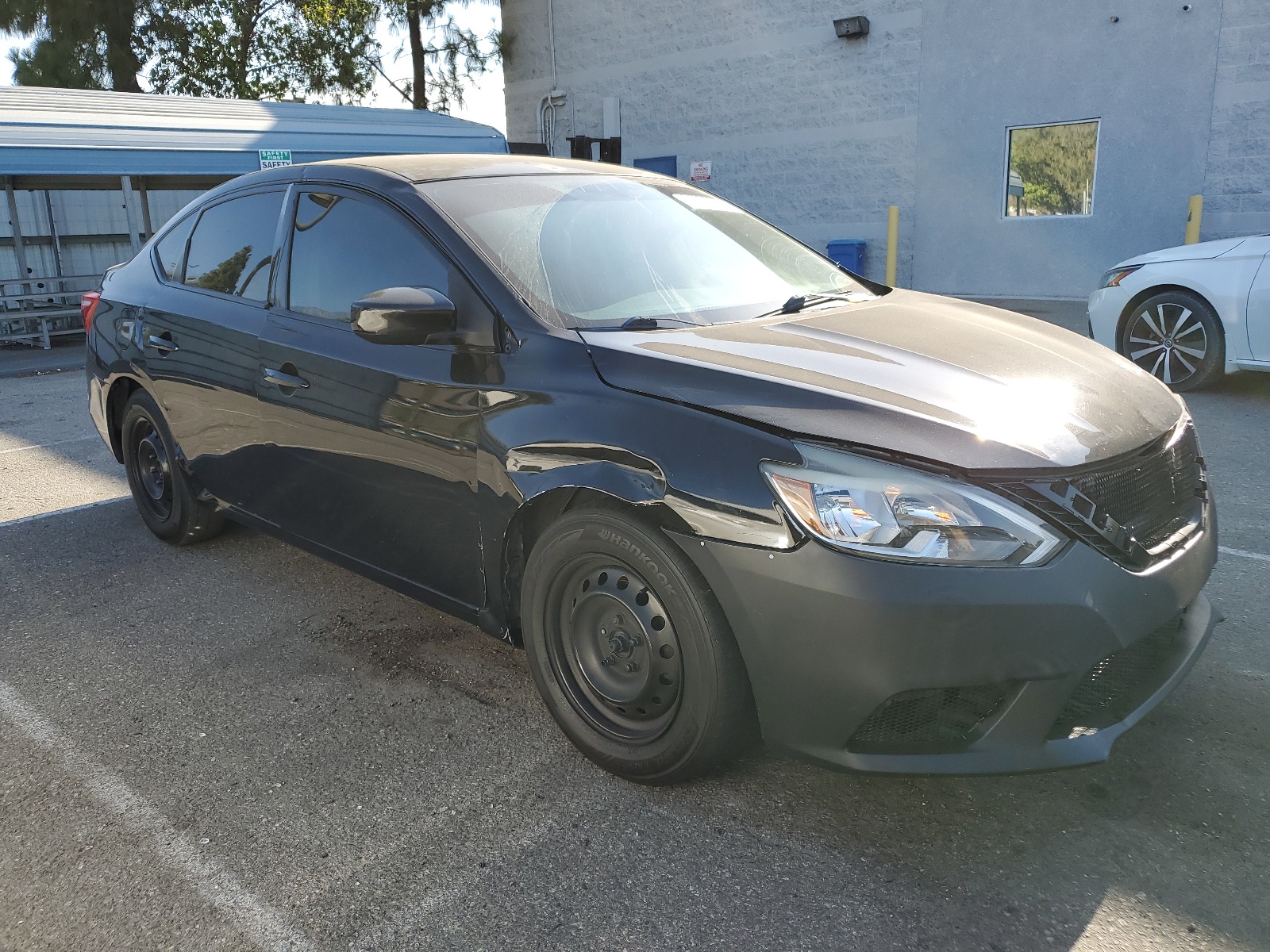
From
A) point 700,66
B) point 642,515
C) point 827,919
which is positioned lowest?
point 827,919

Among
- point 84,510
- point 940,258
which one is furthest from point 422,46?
point 84,510

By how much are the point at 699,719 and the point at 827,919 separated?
512 millimetres

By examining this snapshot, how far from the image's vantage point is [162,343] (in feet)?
14.2

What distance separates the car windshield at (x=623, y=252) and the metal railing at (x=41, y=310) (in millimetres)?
10434

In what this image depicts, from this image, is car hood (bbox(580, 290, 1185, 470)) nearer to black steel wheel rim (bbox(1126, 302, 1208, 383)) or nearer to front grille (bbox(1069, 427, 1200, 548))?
front grille (bbox(1069, 427, 1200, 548))

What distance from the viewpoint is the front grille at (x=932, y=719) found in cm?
223

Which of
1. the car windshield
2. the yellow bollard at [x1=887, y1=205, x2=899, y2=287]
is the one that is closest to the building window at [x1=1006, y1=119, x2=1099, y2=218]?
the yellow bollard at [x1=887, y1=205, x2=899, y2=287]

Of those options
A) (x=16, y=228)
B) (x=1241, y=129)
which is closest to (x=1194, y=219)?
(x=1241, y=129)

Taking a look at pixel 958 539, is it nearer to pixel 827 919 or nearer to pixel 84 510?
pixel 827 919

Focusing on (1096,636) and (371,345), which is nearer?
(1096,636)

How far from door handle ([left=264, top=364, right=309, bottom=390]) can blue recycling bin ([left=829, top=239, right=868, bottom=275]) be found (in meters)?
14.0

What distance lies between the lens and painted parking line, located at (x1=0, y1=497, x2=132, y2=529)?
5.29m

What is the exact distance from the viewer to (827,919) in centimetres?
221

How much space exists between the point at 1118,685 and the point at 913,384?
0.83 m
